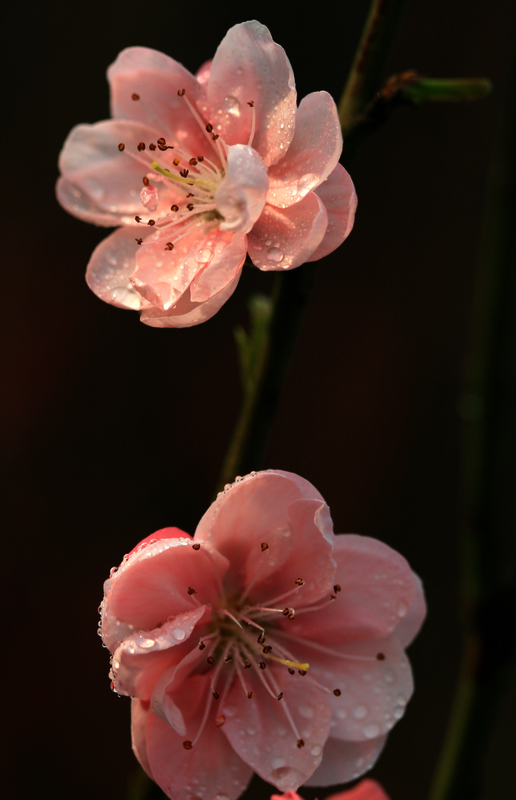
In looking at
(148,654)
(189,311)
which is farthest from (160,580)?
(189,311)

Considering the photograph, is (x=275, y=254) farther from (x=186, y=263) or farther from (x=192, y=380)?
(x=192, y=380)


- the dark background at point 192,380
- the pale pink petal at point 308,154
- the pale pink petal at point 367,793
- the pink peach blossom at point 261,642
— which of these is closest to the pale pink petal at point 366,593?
the pink peach blossom at point 261,642

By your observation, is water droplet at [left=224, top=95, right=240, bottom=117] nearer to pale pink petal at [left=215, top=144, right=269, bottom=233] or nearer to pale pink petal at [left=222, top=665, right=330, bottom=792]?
pale pink petal at [left=215, top=144, right=269, bottom=233]

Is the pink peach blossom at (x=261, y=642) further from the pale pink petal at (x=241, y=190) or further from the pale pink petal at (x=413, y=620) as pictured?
the pale pink petal at (x=241, y=190)

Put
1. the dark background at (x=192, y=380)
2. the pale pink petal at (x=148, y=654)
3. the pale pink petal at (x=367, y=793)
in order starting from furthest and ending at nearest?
the dark background at (x=192, y=380) < the pale pink petal at (x=367, y=793) < the pale pink petal at (x=148, y=654)

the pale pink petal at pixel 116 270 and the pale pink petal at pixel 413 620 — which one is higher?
the pale pink petal at pixel 116 270

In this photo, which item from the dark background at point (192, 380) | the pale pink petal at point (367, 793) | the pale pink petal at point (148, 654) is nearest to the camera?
the pale pink petal at point (148, 654)

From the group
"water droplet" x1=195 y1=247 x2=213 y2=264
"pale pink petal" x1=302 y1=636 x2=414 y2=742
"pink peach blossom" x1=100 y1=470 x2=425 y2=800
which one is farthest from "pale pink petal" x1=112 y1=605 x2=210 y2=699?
"water droplet" x1=195 y1=247 x2=213 y2=264
